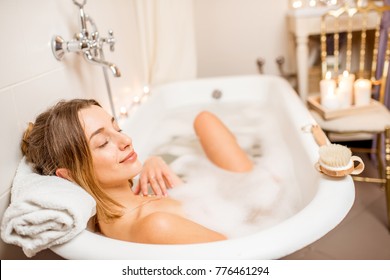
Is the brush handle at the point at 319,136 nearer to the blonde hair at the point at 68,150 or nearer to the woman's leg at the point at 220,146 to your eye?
the woman's leg at the point at 220,146

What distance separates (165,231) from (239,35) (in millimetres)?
2145

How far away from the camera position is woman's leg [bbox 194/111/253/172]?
1467 mm

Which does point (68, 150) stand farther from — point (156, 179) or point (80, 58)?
point (80, 58)

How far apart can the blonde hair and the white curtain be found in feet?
4.51

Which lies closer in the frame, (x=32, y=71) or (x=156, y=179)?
(x=32, y=71)

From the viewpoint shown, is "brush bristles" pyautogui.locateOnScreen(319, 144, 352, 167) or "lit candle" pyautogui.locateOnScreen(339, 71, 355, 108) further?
"lit candle" pyautogui.locateOnScreen(339, 71, 355, 108)

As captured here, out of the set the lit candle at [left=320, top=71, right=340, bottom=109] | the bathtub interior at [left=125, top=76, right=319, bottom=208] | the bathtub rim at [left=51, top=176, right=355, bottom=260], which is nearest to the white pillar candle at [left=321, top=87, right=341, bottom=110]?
the lit candle at [left=320, top=71, right=340, bottom=109]

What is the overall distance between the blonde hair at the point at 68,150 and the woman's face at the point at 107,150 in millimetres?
15

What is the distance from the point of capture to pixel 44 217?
0.78 meters

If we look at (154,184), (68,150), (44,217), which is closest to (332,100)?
(154,184)

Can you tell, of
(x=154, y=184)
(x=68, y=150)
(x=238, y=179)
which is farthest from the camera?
(x=238, y=179)

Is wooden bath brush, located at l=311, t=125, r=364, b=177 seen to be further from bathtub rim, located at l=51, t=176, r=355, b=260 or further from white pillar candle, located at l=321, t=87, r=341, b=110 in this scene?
white pillar candle, located at l=321, t=87, r=341, b=110

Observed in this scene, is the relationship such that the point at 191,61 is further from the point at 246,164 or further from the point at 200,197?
the point at 200,197

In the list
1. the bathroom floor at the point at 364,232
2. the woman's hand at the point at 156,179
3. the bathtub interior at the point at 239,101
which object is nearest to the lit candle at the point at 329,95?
the bathtub interior at the point at 239,101
